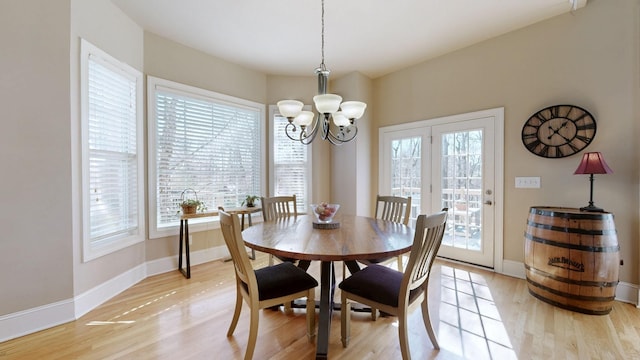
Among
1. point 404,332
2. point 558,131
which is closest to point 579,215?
point 558,131

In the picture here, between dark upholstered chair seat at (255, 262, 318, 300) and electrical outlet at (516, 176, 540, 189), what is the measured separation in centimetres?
261

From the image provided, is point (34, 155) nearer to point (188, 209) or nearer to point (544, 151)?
point (188, 209)

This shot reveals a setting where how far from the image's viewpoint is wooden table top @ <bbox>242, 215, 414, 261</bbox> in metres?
1.51

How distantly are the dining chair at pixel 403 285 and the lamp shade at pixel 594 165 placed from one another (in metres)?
1.65

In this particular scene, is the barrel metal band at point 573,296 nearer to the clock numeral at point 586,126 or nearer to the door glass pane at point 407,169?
the clock numeral at point 586,126

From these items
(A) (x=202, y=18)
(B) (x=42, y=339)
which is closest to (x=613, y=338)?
(B) (x=42, y=339)

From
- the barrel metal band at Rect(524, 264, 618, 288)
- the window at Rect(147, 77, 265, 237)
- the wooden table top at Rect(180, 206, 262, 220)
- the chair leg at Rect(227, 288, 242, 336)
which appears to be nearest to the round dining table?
the chair leg at Rect(227, 288, 242, 336)

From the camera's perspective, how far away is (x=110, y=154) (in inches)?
104

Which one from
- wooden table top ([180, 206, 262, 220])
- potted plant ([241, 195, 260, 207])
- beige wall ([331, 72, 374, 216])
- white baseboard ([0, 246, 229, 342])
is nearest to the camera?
white baseboard ([0, 246, 229, 342])

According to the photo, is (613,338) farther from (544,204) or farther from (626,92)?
(626,92)

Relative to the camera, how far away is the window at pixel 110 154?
2.33 metres

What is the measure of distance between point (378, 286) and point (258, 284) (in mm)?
758

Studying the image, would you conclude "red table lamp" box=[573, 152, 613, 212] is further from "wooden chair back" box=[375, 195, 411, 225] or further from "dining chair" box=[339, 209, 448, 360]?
"dining chair" box=[339, 209, 448, 360]

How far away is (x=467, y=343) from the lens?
1835 mm
